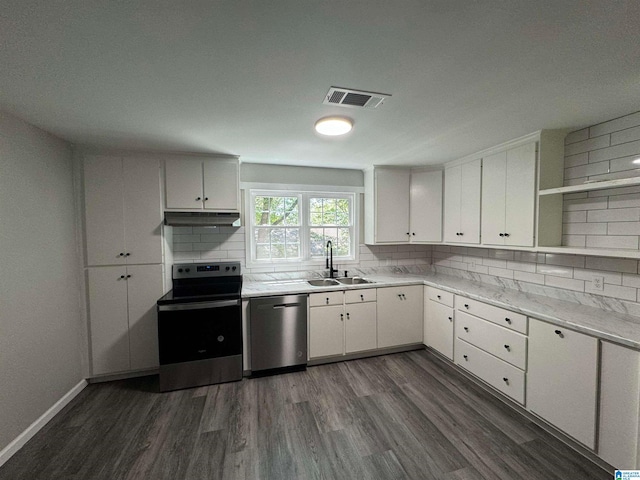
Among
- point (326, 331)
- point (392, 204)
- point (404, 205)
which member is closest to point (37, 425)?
point (326, 331)

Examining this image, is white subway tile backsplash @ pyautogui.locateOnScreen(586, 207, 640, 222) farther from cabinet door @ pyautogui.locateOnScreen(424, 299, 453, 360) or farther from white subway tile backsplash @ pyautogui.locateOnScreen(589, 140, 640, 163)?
cabinet door @ pyautogui.locateOnScreen(424, 299, 453, 360)

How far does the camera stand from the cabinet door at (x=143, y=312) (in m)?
2.64

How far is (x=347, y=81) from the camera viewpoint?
1.46 metres

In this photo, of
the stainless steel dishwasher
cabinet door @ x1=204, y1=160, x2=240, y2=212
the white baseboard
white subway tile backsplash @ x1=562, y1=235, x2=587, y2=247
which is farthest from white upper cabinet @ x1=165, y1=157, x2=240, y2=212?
white subway tile backsplash @ x1=562, y1=235, x2=587, y2=247

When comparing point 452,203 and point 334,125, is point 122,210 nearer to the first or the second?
point 334,125

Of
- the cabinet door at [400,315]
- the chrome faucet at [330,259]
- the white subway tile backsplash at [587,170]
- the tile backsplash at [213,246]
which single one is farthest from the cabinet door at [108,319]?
the white subway tile backsplash at [587,170]

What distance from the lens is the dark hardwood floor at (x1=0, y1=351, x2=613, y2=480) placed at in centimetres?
165

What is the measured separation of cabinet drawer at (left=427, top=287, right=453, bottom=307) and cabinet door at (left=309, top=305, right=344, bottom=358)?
1.11 m

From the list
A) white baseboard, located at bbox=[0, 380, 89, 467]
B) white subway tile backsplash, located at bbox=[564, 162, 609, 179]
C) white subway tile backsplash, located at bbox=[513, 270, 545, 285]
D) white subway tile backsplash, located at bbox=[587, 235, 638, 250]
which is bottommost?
white baseboard, located at bbox=[0, 380, 89, 467]

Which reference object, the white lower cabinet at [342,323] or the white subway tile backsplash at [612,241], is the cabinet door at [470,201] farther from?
the white lower cabinet at [342,323]

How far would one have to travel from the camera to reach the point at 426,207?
11.5ft

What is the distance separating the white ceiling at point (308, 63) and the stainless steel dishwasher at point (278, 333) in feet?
5.60

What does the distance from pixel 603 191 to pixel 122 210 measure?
4279mm

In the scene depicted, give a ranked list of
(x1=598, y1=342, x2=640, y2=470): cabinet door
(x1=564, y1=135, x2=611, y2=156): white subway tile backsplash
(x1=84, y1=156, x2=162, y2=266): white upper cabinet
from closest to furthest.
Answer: (x1=598, y1=342, x2=640, y2=470): cabinet door, (x1=564, y1=135, x2=611, y2=156): white subway tile backsplash, (x1=84, y1=156, x2=162, y2=266): white upper cabinet
